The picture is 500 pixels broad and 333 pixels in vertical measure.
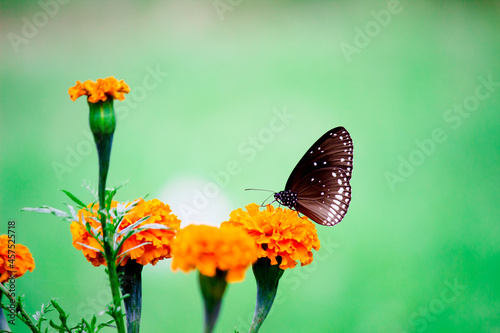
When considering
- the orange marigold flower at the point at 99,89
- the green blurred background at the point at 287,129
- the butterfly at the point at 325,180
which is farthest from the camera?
the green blurred background at the point at 287,129

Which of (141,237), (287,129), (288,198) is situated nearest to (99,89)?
(141,237)

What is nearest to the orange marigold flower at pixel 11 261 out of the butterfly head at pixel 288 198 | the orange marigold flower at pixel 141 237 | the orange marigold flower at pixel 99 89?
the orange marigold flower at pixel 141 237

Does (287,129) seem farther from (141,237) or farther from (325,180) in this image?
(141,237)

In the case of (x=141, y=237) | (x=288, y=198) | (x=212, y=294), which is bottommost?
(x=212, y=294)

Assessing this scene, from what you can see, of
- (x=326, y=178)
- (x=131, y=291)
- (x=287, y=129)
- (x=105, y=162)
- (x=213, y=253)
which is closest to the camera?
(x=213, y=253)

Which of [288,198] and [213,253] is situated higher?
[288,198]

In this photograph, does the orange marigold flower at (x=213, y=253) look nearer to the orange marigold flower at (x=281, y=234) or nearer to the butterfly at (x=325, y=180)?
the orange marigold flower at (x=281, y=234)

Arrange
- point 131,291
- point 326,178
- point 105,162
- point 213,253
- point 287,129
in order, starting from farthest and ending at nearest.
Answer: point 287,129
point 326,178
point 131,291
point 105,162
point 213,253
